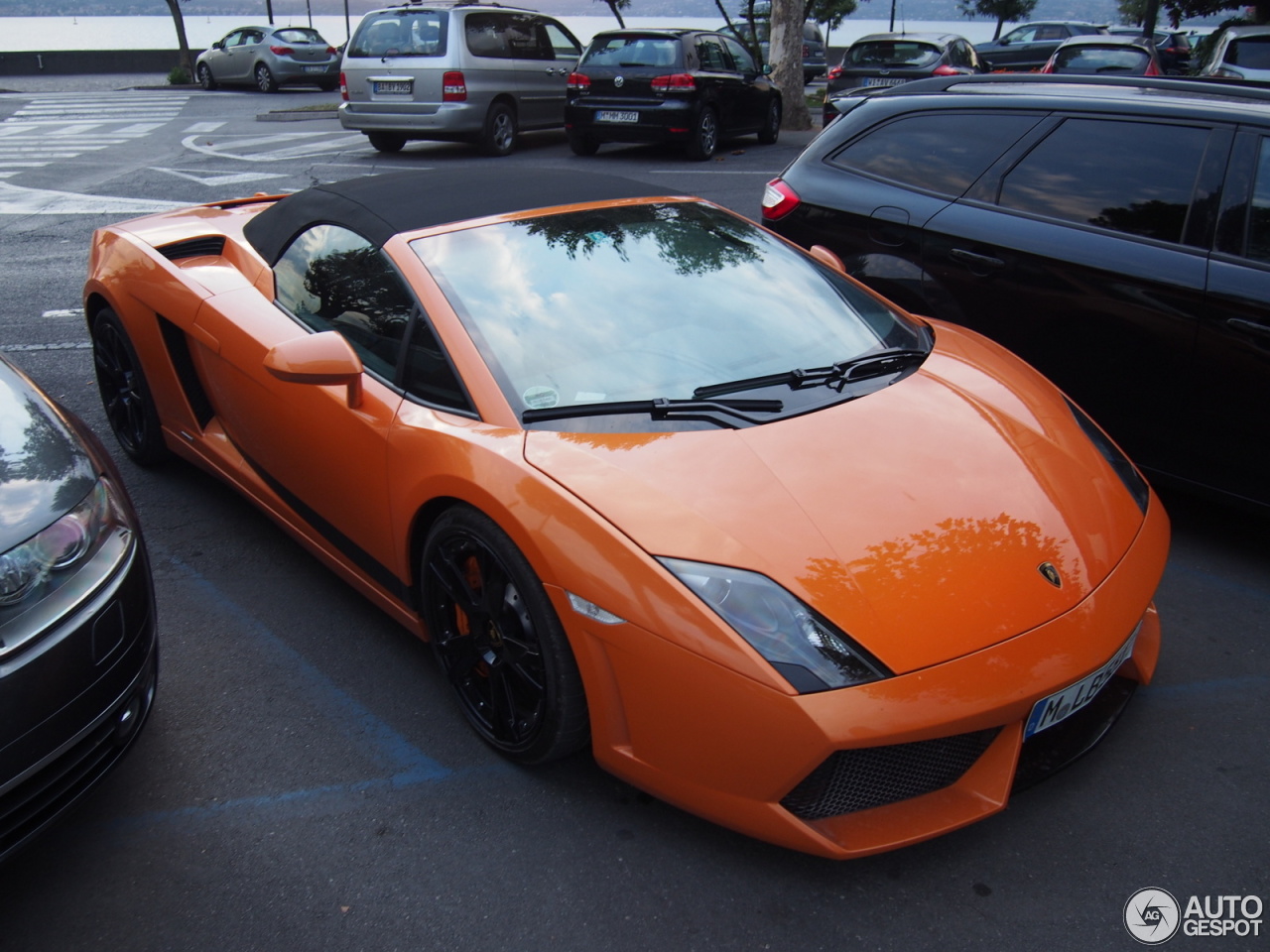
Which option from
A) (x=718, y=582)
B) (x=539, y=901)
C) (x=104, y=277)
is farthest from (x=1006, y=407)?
(x=104, y=277)

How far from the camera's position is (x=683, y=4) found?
190625 millimetres

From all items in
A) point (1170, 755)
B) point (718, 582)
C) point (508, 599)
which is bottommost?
point (1170, 755)

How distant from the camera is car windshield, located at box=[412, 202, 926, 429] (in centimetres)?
274

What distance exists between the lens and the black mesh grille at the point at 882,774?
210 cm

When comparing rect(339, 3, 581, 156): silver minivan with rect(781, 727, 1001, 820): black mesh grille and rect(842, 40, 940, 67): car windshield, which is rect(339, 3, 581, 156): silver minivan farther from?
rect(781, 727, 1001, 820): black mesh grille

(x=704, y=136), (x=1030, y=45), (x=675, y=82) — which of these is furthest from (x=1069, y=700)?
(x=1030, y=45)

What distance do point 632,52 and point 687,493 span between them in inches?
462

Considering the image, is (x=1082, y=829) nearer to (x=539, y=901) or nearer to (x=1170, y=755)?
(x=1170, y=755)

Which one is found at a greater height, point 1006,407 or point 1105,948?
point 1006,407

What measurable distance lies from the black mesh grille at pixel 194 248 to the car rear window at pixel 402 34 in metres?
9.84

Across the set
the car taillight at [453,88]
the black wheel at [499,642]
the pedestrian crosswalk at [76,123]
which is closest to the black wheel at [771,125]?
the car taillight at [453,88]

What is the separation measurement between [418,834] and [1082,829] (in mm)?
1528

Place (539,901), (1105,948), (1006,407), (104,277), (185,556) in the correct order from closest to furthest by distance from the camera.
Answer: (1105,948) → (539,901) → (1006,407) → (185,556) → (104,277)

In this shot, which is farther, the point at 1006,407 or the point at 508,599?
the point at 1006,407
